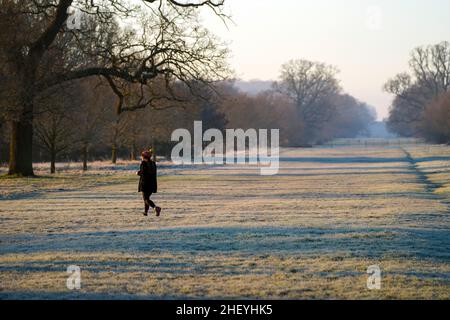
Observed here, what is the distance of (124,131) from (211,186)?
21133 millimetres

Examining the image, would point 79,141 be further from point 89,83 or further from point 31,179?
point 31,179

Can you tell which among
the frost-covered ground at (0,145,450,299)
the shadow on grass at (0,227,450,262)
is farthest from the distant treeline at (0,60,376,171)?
the shadow on grass at (0,227,450,262)

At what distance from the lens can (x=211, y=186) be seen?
114 ft

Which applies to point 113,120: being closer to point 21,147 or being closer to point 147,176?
point 21,147

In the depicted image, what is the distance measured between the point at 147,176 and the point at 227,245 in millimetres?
5578

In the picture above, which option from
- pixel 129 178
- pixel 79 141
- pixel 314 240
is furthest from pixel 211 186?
pixel 314 240

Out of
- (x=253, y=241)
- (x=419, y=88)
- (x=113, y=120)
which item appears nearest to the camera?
(x=253, y=241)

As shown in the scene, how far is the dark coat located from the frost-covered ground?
0.87m

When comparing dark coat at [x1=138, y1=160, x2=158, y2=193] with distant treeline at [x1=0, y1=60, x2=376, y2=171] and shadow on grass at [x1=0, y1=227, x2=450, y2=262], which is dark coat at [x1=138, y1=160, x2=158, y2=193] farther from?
distant treeline at [x1=0, y1=60, x2=376, y2=171]

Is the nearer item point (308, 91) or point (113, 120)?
point (113, 120)

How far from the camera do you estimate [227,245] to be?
1463 cm

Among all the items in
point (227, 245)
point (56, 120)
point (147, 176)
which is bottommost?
point (227, 245)

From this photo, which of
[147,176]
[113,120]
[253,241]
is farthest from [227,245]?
[113,120]

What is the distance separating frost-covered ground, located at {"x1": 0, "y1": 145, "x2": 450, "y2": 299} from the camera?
→ 1060 centimetres
